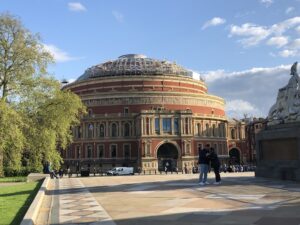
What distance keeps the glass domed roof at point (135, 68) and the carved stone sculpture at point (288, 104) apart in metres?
71.5

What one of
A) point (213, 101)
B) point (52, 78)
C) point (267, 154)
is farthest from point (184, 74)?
point (267, 154)

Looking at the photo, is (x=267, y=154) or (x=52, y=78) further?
(x=52, y=78)

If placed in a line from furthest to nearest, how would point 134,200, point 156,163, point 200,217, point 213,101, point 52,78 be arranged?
point 213,101 → point 156,163 → point 52,78 → point 134,200 → point 200,217

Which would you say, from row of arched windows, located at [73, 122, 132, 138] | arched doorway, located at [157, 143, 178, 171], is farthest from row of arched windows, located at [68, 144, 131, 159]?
arched doorway, located at [157, 143, 178, 171]

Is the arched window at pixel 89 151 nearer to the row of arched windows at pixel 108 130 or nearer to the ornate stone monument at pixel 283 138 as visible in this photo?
the row of arched windows at pixel 108 130

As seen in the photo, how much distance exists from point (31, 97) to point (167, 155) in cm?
5223

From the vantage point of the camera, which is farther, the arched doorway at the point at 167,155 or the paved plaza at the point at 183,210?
the arched doorway at the point at 167,155

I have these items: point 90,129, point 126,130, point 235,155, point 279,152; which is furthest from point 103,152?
point 279,152

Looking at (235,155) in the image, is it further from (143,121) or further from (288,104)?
(288,104)

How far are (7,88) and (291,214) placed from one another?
3011 centimetres

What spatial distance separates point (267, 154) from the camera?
75.6ft

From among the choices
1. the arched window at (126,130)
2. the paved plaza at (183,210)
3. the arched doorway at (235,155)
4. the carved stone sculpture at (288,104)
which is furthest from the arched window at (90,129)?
the paved plaza at (183,210)

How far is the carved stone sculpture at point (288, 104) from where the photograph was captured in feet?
71.9

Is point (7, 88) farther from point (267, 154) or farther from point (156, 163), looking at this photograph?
point (156, 163)
